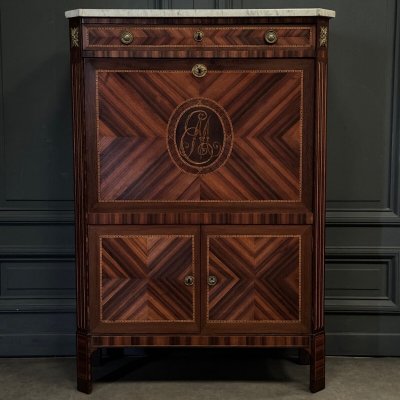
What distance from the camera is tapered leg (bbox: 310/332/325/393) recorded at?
207 cm

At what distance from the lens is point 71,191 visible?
248 centimetres

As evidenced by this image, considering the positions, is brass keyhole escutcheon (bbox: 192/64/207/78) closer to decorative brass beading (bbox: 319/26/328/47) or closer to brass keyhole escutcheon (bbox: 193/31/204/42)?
brass keyhole escutcheon (bbox: 193/31/204/42)

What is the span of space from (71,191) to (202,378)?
2.89 feet

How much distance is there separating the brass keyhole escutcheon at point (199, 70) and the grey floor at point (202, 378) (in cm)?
105

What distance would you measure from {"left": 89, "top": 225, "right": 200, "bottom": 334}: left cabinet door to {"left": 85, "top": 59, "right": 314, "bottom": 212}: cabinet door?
10cm

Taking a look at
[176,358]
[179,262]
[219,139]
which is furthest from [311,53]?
[176,358]

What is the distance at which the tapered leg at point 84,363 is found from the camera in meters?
2.08

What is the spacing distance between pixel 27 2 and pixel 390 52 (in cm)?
142

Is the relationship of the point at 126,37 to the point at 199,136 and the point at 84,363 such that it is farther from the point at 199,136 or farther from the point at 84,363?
the point at 84,363

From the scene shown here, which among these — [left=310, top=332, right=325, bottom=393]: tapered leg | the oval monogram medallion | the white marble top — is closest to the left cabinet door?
the oval monogram medallion

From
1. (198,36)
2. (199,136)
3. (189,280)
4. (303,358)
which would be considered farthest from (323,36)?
(303,358)

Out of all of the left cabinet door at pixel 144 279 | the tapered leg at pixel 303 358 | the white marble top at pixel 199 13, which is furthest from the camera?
the tapered leg at pixel 303 358

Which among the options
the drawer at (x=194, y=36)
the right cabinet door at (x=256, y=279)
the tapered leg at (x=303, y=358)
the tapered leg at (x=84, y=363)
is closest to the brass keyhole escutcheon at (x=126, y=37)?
the drawer at (x=194, y=36)

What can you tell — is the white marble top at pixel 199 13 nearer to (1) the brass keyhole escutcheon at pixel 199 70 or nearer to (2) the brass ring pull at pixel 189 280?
(1) the brass keyhole escutcheon at pixel 199 70
